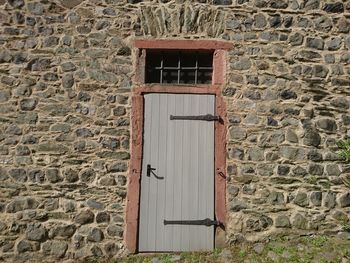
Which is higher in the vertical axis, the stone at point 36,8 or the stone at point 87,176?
the stone at point 36,8

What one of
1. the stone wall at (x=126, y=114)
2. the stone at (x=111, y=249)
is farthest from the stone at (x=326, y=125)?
the stone at (x=111, y=249)

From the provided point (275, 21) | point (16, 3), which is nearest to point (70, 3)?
point (16, 3)

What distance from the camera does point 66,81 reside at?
195 inches

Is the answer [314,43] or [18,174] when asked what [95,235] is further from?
[314,43]

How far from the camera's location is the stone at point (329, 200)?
480cm

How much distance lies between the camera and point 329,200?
15.8 ft

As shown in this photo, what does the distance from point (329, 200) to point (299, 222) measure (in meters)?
0.50

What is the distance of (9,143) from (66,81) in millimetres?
1107

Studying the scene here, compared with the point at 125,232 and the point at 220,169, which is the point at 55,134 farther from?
the point at 220,169

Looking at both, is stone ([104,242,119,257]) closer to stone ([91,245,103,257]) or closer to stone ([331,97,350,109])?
stone ([91,245,103,257])

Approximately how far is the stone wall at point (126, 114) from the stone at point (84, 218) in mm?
13

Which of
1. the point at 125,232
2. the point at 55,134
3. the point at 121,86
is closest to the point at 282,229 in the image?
the point at 125,232

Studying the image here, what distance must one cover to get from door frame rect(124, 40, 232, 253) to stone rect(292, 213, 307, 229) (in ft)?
2.99

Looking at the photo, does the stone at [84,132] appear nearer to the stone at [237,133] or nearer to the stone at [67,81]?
the stone at [67,81]
